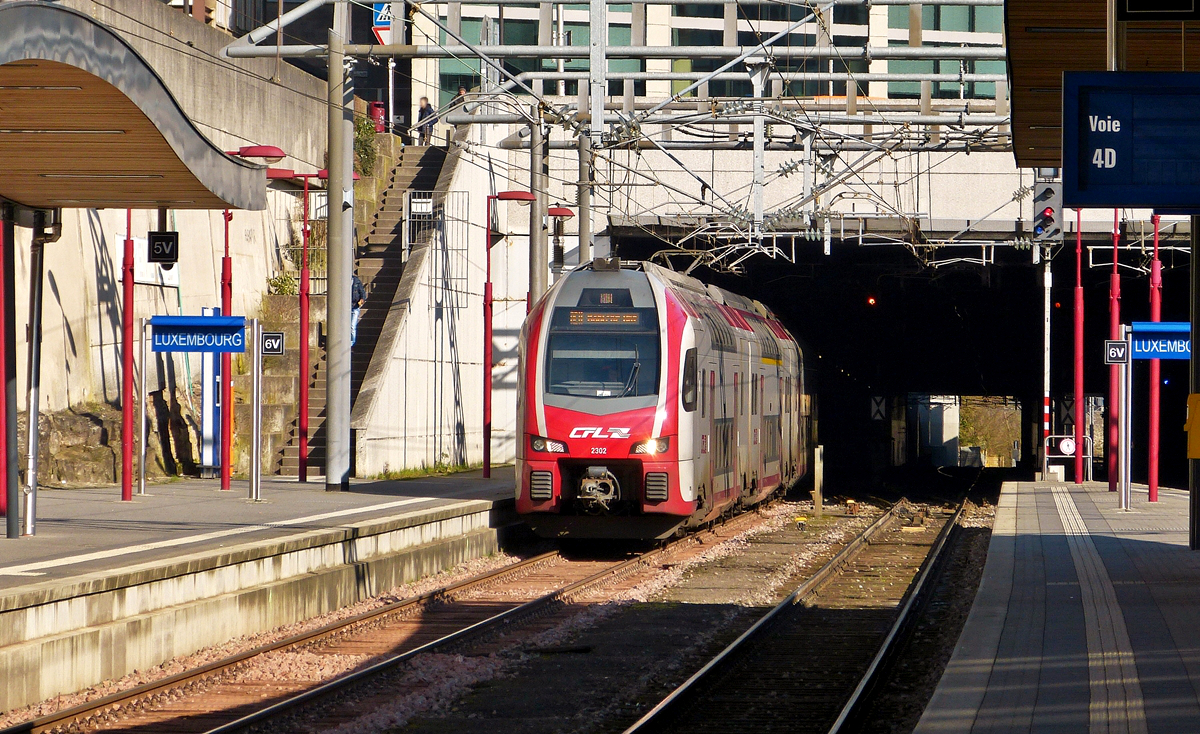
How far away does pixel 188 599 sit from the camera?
11.1 m

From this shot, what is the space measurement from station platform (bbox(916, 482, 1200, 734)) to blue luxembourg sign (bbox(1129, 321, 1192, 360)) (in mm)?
2786

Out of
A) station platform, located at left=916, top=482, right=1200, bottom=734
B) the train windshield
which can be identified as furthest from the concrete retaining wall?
station platform, located at left=916, top=482, right=1200, bottom=734

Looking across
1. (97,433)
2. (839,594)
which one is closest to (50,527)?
(97,433)

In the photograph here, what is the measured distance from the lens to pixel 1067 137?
32.3 feet

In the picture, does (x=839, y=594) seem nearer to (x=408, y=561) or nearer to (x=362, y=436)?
(x=408, y=561)

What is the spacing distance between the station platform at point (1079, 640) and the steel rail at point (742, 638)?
173 centimetres

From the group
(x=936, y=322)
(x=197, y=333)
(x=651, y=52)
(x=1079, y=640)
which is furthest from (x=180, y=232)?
(x=936, y=322)

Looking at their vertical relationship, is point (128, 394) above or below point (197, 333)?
below

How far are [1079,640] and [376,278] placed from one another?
2134cm

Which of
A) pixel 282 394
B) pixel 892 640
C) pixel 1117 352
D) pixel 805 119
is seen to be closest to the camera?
pixel 892 640

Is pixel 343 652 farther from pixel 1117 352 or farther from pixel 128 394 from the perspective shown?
pixel 1117 352

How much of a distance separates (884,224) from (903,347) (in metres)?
18.1

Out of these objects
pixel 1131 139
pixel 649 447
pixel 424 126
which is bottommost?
pixel 649 447

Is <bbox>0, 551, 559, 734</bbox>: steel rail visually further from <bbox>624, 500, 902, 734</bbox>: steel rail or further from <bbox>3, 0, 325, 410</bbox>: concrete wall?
<bbox>3, 0, 325, 410</bbox>: concrete wall
